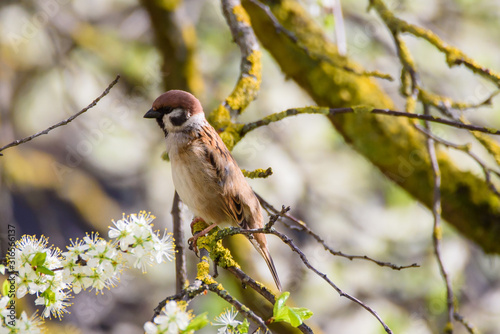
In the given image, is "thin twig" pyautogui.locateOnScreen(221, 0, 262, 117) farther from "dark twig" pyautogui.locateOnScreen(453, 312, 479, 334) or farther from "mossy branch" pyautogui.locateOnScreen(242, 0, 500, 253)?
"dark twig" pyautogui.locateOnScreen(453, 312, 479, 334)

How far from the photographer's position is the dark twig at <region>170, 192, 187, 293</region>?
2.44 meters

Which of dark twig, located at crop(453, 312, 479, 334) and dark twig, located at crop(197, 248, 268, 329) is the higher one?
dark twig, located at crop(453, 312, 479, 334)

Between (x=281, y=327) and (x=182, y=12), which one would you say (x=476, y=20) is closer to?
(x=182, y=12)

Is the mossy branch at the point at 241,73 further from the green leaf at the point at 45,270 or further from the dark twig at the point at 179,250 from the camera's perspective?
the green leaf at the point at 45,270

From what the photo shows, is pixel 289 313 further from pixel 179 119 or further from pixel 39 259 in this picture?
pixel 179 119

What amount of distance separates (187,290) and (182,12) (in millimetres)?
2926

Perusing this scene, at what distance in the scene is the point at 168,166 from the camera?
4902 mm

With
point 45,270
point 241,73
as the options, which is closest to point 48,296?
point 45,270

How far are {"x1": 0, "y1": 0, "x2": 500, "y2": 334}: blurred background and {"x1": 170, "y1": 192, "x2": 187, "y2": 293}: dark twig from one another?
1.49 meters

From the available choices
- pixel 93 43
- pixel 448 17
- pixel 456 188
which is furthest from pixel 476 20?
pixel 93 43

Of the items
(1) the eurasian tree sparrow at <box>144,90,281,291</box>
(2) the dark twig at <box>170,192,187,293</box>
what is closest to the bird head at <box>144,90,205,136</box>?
(1) the eurasian tree sparrow at <box>144,90,281,291</box>

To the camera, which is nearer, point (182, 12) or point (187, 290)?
point (187, 290)

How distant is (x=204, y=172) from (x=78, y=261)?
1.14m

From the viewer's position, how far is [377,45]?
523cm
